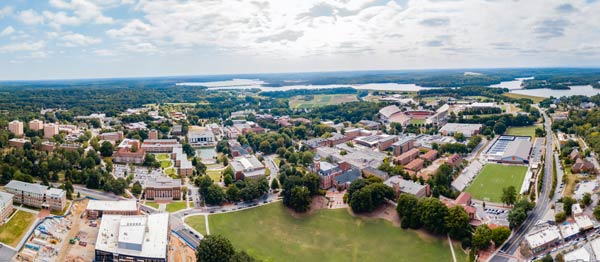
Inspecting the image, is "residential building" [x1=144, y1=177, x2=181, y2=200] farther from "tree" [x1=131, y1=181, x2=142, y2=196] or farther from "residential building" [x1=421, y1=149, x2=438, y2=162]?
"residential building" [x1=421, y1=149, x2=438, y2=162]

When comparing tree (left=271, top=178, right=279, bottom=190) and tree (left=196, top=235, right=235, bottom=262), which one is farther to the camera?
tree (left=271, top=178, right=279, bottom=190)

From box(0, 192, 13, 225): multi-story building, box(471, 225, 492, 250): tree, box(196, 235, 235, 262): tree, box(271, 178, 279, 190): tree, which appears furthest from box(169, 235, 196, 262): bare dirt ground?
box(471, 225, 492, 250): tree

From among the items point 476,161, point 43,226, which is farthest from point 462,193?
point 43,226

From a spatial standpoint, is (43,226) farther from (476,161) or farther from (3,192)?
(476,161)

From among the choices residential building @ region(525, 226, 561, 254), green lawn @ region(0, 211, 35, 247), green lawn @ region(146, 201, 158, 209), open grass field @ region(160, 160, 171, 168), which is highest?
open grass field @ region(160, 160, 171, 168)

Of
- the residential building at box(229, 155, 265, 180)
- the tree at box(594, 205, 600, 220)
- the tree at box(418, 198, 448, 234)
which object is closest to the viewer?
the tree at box(418, 198, 448, 234)

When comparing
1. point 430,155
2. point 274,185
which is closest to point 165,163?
point 274,185

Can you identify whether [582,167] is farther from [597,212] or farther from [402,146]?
[402,146]
